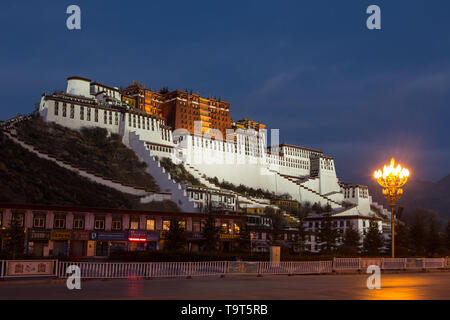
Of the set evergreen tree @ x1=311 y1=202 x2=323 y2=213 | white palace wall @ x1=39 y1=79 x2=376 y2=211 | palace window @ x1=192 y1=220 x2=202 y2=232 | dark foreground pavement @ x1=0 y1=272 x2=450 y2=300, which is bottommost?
dark foreground pavement @ x1=0 y1=272 x2=450 y2=300

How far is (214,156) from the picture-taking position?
415ft

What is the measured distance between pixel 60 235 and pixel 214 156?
73.8 metres

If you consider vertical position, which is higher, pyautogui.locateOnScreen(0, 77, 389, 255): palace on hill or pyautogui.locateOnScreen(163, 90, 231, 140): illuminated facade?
pyautogui.locateOnScreen(163, 90, 231, 140): illuminated facade

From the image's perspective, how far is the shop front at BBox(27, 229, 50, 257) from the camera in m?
54.0

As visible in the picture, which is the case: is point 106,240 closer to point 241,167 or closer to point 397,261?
point 397,261

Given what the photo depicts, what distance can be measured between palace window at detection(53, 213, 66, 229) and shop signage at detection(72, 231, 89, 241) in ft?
5.26

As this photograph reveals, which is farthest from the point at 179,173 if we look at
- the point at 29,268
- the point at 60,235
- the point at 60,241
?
the point at 29,268

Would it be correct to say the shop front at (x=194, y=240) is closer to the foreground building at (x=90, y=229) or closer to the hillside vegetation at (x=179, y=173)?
the foreground building at (x=90, y=229)

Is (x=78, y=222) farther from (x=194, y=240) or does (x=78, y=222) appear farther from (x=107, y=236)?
(x=194, y=240)

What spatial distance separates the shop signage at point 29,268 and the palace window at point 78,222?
35.1m

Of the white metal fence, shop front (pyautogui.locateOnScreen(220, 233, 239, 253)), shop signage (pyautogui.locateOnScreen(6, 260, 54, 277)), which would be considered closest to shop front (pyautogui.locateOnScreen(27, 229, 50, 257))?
Answer: shop front (pyautogui.locateOnScreen(220, 233, 239, 253))

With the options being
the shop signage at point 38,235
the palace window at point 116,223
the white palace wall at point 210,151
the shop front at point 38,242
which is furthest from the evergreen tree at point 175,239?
the white palace wall at point 210,151

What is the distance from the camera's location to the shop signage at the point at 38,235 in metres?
54.0

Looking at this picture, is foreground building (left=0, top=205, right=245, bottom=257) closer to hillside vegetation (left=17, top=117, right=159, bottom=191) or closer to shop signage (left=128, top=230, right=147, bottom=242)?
shop signage (left=128, top=230, right=147, bottom=242)
